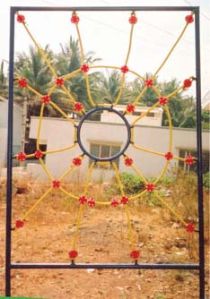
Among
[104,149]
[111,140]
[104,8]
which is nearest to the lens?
[104,8]

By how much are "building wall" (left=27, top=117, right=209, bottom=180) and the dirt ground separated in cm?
358

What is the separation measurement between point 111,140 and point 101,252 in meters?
6.36

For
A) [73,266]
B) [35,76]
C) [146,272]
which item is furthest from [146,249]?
[35,76]

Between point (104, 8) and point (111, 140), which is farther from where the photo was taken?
point (111, 140)

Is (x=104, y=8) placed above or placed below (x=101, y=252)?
above

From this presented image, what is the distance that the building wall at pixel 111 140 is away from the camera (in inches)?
379

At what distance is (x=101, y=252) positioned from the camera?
11.9 ft

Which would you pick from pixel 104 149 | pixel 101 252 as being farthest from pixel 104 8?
pixel 104 149

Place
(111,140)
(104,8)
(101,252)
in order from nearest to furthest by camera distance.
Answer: (104,8) < (101,252) < (111,140)

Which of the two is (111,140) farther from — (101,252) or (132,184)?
(101,252)

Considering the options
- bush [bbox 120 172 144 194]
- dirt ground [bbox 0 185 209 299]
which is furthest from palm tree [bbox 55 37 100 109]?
dirt ground [bbox 0 185 209 299]

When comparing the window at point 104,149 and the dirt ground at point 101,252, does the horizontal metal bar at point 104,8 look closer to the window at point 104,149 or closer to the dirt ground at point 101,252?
the dirt ground at point 101,252

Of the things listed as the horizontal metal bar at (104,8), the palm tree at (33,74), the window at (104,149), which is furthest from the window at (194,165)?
the horizontal metal bar at (104,8)

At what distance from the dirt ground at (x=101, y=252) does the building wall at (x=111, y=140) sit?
3582 mm
